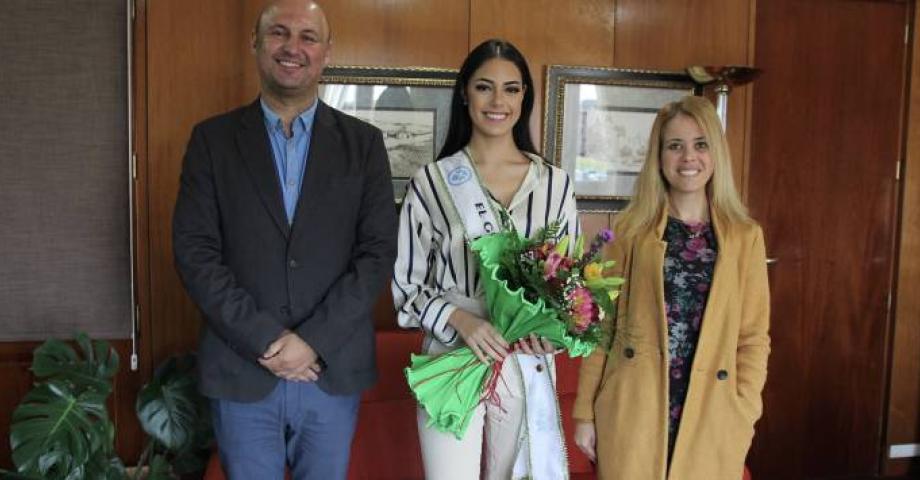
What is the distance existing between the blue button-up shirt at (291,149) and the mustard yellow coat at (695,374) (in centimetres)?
84

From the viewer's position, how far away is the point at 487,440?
168 cm

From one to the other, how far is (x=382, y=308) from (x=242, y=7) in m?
1.41

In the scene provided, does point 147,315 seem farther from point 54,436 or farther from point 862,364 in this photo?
point 862,364

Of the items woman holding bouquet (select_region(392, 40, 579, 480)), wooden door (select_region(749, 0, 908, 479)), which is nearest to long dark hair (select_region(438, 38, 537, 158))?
woman holding bouquet (select_region(392, 40, 579, 480))

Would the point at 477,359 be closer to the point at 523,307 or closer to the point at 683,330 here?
the point at 523,307

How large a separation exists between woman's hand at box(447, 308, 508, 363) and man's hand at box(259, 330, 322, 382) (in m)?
0.37

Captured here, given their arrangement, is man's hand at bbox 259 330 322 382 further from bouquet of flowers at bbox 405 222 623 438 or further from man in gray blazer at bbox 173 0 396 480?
bouquet of flowers at bbox 405 222 623 438

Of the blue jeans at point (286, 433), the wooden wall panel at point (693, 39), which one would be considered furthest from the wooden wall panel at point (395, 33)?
the blue jeans at point (286, 433)

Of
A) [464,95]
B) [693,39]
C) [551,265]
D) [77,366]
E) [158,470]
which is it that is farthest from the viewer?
[693,39]

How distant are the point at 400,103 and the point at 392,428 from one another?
1.39 meters

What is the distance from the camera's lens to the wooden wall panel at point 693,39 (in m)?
3.32

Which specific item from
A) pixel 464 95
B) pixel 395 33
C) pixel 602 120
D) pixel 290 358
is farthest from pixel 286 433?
pixel 602 120

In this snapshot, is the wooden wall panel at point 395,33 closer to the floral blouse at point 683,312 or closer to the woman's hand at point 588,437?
the floral blouse at point 683,312

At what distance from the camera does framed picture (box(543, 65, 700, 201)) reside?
10.6 feet
